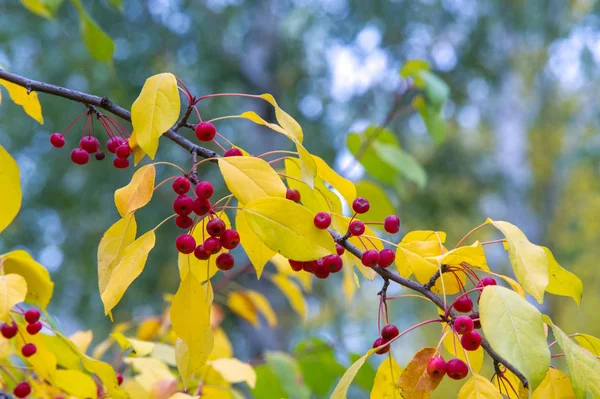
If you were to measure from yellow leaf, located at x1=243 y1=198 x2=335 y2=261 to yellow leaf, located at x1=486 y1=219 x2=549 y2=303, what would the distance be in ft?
0.58

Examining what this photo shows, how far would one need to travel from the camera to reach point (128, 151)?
65 centimetres

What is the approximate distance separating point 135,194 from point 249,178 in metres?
0.12

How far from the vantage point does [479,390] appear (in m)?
0.58

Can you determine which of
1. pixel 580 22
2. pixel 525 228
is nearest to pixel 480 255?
pixel 525 228

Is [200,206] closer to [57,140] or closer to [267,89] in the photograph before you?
[57,140]

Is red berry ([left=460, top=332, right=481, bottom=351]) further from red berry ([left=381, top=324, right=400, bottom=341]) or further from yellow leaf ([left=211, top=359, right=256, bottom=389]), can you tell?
yellow leaf ([left=211, top=359, right=256, bottom=389])

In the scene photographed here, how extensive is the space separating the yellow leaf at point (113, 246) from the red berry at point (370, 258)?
256 mm

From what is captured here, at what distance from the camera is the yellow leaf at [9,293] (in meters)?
0.66

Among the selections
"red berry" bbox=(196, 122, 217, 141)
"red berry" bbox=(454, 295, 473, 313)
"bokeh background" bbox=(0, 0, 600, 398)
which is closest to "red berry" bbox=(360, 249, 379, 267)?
"red berry" bbox=(454, 295, 473, 313)

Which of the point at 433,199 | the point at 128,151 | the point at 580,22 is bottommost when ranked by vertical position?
the point at 128,151

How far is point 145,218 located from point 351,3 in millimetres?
2461

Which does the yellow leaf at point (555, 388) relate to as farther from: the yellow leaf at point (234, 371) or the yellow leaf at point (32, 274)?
the yellow leaf at point (32, 274)

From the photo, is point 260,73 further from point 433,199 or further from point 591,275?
point 591,275

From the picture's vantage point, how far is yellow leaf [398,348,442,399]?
0.60 meters
